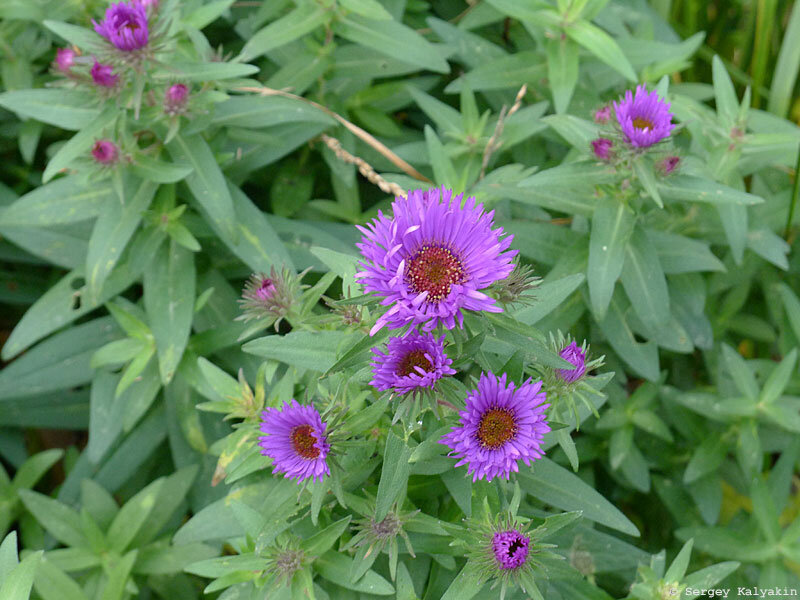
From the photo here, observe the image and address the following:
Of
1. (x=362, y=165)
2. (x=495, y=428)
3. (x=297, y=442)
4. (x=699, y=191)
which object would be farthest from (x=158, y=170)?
(x=699, y=191)

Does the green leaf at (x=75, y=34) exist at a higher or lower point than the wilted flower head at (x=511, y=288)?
higher

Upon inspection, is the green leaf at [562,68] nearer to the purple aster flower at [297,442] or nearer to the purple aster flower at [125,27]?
the purple aster flower at [125,27]

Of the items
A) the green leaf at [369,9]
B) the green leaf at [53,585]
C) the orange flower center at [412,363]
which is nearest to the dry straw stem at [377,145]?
the green leaf at [369,9]

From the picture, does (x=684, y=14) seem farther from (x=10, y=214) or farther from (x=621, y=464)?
(x=10, y=214)

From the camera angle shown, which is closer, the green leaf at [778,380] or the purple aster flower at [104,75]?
the purple aster flower at [104,75]

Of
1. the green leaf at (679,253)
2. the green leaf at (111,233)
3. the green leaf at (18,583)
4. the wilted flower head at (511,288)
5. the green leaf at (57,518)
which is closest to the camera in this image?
the wilted flower head at (511,288)

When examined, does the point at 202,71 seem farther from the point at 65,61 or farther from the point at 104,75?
the point at 65,61
